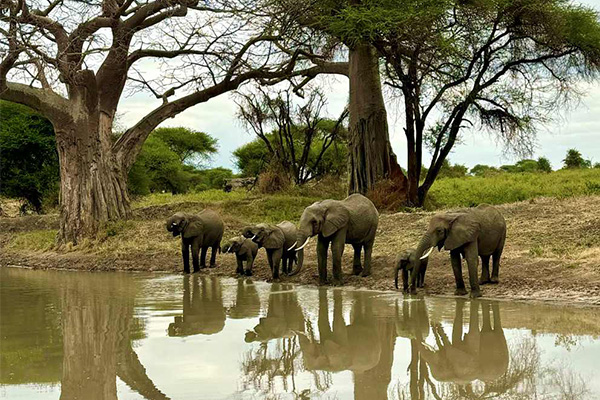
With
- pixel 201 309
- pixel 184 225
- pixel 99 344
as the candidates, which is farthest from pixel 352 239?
pixel 99 344

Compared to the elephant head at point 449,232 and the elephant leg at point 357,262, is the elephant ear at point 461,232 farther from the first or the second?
the elephant leg at point 357,262

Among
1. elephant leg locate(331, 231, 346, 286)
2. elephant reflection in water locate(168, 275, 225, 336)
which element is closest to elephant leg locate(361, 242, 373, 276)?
elephant leg locate(331, 231, 346, 286)

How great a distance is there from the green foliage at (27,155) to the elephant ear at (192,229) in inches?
562

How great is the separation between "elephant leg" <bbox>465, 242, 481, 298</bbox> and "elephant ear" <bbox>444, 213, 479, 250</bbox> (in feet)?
0.35

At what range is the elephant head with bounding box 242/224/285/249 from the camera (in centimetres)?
1177

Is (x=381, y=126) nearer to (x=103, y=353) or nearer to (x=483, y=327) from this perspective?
(x=483, y=327)

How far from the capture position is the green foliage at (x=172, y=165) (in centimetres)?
3319

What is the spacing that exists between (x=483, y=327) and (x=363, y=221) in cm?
425

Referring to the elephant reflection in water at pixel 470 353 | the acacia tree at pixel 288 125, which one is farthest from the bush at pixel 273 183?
the elephant reflection in water at pixel 470 353

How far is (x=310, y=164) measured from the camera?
34688 millimetres

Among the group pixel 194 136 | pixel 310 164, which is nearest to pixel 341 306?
pixel 310 164

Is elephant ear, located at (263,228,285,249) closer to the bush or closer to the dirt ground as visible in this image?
the dirt ground

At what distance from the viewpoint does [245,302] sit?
32.5 feet

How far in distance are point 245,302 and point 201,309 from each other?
0.77 m
